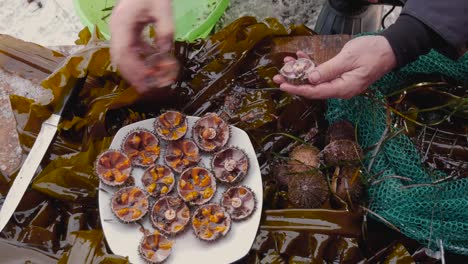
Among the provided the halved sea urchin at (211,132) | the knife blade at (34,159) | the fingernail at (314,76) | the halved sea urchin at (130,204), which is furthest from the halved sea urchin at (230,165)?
the knife blade at (34,159)

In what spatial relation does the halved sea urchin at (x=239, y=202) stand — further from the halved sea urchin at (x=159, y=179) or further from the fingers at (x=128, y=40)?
the fingers at (x=128, y=40)

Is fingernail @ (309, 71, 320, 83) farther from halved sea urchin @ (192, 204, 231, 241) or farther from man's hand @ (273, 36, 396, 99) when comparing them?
halved sea urchin @ (192, 204, 231, 241)

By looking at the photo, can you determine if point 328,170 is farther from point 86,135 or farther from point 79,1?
point 79,1

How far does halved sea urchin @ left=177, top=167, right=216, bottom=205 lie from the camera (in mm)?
1914

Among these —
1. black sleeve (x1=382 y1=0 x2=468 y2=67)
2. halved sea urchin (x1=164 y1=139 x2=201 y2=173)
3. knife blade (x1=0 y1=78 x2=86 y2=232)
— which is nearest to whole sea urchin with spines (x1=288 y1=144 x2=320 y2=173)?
halved sea urchin (x1=164 y1=139 x2=201 y2=173)

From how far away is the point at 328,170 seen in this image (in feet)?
6.61

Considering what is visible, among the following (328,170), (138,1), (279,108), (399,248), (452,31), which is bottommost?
(399,248)

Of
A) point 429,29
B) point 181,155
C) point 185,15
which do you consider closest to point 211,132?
point 181,155

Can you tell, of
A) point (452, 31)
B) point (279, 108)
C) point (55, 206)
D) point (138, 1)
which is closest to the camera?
point (138, 1)

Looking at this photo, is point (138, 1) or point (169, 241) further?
point (169, 241)

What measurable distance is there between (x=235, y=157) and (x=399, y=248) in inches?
28.0

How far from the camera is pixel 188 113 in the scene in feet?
7.01

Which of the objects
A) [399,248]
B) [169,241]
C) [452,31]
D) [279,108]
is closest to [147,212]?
[169,241]

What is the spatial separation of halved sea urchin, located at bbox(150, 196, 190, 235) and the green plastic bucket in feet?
3.87
